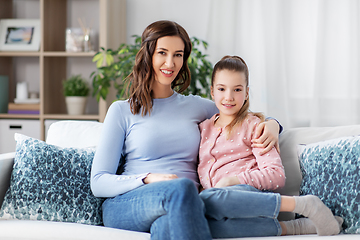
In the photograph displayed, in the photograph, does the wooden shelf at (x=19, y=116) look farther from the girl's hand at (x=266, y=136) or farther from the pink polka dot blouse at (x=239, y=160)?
the girl's hand at (x=266, y=136)

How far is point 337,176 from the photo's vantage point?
1376 mm

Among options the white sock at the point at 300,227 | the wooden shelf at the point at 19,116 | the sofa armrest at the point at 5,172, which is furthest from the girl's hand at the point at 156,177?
the wooden shelf at the point at 19,116

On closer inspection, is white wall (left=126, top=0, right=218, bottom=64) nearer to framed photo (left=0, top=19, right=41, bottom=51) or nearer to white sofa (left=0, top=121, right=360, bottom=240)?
framed photo (left=0, top=19, right=41, bottom=51)

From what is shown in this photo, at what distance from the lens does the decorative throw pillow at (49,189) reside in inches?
55.8

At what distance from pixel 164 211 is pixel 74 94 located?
79.6 inches

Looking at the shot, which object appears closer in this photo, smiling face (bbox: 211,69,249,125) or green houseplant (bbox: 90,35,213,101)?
smiling face (bbox: 211,69,249,125)

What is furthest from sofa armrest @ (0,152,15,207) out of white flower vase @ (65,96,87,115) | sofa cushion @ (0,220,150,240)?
white flower vase @ (65,96,87,115)

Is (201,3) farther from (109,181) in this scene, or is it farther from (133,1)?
(109,181)

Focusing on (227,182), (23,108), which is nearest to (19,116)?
(23,108)

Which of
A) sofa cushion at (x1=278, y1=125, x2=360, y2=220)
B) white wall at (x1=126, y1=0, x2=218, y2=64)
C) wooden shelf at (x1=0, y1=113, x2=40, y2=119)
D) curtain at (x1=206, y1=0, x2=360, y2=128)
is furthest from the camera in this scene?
white wall at (x1=126, y1=0, x2=218, y2=64)

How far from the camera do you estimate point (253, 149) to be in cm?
149

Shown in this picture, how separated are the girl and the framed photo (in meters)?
1.96

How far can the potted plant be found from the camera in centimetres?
298

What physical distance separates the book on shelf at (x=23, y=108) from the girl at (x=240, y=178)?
181 centimetres
